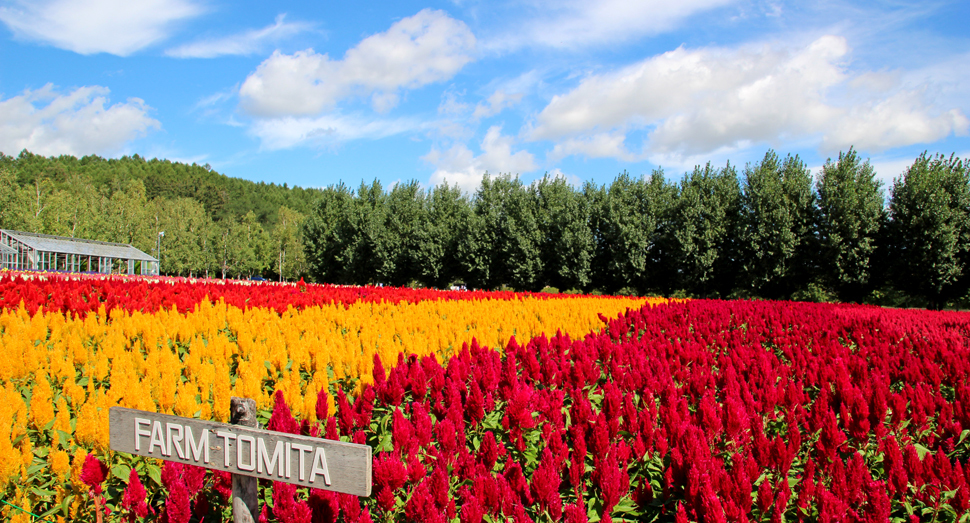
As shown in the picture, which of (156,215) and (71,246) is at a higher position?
(156,215)

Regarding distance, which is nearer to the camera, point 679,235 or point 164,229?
point 679,235

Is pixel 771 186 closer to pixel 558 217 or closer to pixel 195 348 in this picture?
pixel 558 217

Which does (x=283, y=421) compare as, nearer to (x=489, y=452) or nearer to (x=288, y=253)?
(x=489, y=452)

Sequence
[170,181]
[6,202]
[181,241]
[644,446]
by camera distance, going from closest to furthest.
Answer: [644,446], [6,202], [181,241], [170,181]

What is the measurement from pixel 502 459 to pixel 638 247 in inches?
1097

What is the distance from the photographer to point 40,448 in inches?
117

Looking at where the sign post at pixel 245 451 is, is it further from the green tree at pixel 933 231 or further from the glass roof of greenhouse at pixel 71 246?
the glass roof of greenhouse at pixel 71 246

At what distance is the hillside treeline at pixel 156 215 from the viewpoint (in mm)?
58656

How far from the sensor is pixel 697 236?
28.9 meters

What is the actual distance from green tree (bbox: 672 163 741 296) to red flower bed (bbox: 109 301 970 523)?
80.8 ft

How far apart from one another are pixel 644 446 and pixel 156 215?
85603mm

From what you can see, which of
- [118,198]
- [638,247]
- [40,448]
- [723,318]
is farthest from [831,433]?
[118,198]

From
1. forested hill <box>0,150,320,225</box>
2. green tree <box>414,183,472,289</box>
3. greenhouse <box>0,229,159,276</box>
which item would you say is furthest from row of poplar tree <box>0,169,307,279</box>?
green tree <box>414,183,472,289</box>

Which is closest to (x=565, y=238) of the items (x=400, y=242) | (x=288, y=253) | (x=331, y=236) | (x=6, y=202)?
(x=400, y=242)
